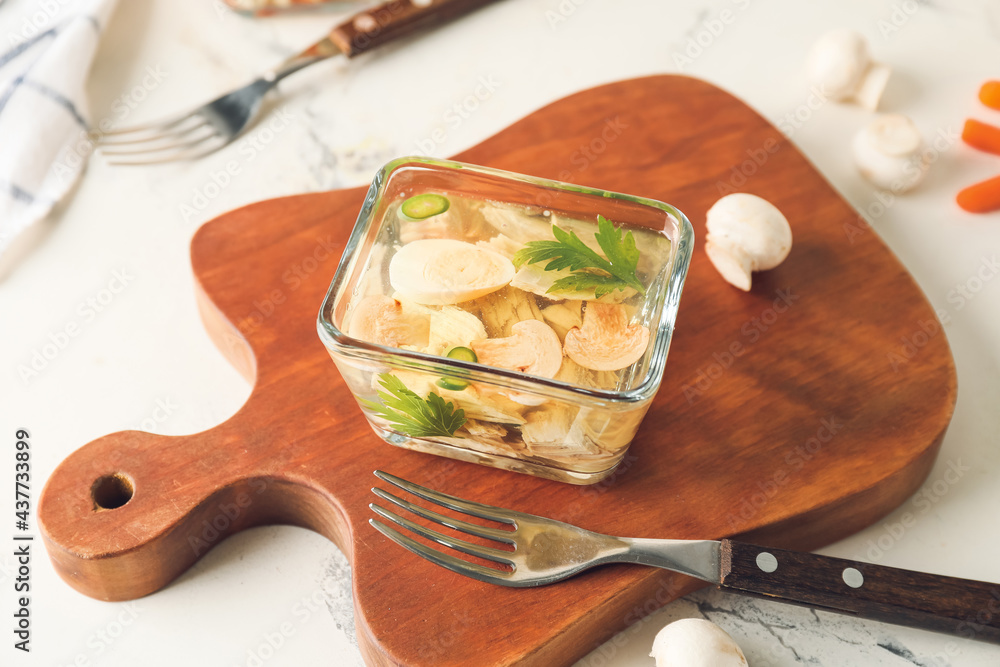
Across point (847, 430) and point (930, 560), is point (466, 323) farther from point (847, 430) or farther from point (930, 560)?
point (930, 560)

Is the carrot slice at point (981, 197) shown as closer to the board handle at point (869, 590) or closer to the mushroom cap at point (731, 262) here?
the mushroom cap at point (731, 262)

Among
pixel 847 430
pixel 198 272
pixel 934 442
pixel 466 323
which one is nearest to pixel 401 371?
pixel 466 323
